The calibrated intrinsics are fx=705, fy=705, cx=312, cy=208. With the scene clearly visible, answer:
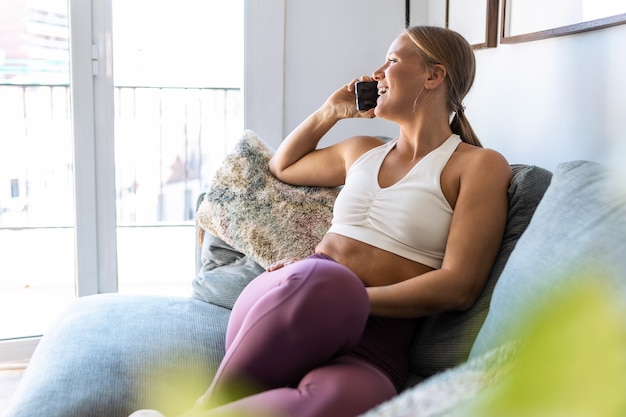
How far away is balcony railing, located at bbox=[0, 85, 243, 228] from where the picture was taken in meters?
2.67

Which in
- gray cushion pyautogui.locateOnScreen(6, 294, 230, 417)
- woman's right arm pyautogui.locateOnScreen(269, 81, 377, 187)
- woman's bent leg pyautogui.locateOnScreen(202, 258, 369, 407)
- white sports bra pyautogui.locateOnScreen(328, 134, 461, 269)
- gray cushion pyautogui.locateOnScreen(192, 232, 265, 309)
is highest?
woman's right arm pyautogui.locateOnScreen(269, 81, 377, 187)

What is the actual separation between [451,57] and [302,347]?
0.88 m

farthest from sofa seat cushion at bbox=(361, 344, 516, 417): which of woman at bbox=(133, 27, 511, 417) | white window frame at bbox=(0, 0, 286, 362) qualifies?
white window frame at bbox=(0, 0, 286, 362)

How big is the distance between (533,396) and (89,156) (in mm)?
2607

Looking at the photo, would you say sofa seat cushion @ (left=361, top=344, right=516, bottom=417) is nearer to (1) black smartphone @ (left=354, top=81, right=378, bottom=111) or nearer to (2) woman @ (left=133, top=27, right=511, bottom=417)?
(2) woman @ (left=133, top=27, right=511, bottom=417)

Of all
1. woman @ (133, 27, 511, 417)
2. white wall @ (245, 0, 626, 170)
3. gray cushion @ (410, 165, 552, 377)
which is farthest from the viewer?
white wall @ (245, 0, 626, 170)

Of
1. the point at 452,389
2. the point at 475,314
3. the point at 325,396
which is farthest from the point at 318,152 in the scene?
the point at 452,389

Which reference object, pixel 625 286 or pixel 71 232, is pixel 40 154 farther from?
pixel 625 286

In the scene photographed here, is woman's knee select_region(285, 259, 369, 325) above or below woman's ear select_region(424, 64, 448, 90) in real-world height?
below

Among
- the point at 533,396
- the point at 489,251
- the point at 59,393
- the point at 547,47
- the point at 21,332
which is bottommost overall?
the point at 21,332

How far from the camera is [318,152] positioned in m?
1.98

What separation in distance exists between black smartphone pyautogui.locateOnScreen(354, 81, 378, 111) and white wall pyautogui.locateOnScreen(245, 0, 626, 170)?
0.41 m

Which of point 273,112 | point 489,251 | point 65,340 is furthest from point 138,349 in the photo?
point 273,112

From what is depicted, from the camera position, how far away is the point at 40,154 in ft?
8.87
